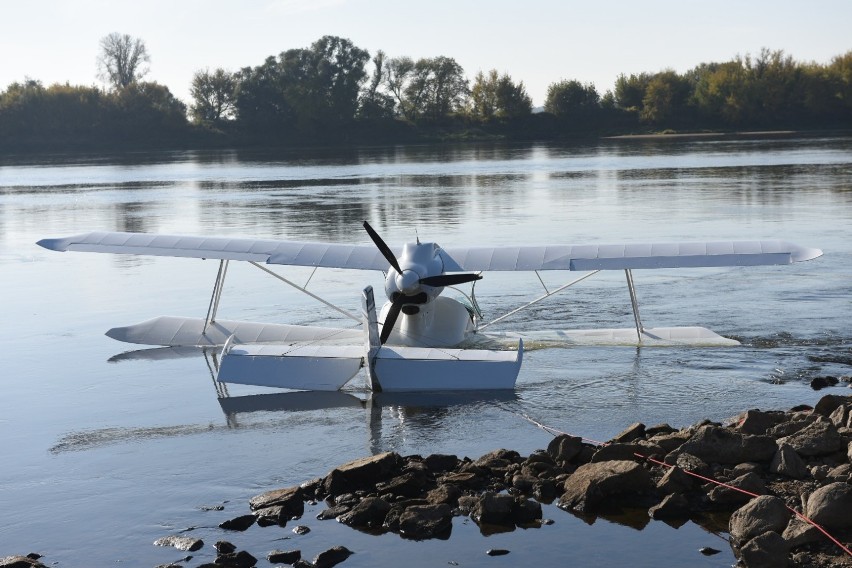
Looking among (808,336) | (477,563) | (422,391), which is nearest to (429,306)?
(422,391)

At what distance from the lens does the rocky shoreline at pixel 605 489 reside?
8.86 meters

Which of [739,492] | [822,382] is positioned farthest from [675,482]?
[822,382]

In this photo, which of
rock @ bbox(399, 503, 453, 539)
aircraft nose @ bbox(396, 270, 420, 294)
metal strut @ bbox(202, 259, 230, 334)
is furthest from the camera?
metal strut @ bbox(202, 259, 230, 334)

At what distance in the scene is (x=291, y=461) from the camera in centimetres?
1162

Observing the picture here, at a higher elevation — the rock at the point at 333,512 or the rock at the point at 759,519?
the rock at the point at 759,519

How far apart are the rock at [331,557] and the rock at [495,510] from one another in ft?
4.22

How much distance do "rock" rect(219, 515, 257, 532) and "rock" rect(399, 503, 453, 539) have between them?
1.33 metres

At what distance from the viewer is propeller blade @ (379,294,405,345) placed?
14656 mm

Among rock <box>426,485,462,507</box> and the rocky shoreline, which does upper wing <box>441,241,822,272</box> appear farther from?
rock <box>426,485,462,507</box>

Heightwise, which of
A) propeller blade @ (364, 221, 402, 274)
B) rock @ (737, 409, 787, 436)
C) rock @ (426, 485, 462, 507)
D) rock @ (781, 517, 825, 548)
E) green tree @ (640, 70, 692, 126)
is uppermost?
green tree @ (640, 70, 692, 126)

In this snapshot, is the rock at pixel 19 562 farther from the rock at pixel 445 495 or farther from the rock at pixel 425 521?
the rock at pixel 445 495

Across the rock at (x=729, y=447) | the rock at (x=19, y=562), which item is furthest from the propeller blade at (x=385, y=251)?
the rock at (x=19, y=562)

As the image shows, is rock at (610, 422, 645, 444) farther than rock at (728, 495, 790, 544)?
Yes

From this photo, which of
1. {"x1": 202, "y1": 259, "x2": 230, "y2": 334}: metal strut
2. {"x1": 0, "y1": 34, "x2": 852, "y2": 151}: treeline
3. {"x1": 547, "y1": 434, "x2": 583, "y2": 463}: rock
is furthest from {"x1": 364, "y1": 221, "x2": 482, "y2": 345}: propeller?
Answer: {"x1": 0, "y1": 34, "x2": 852, "y2": 151}: treeline
